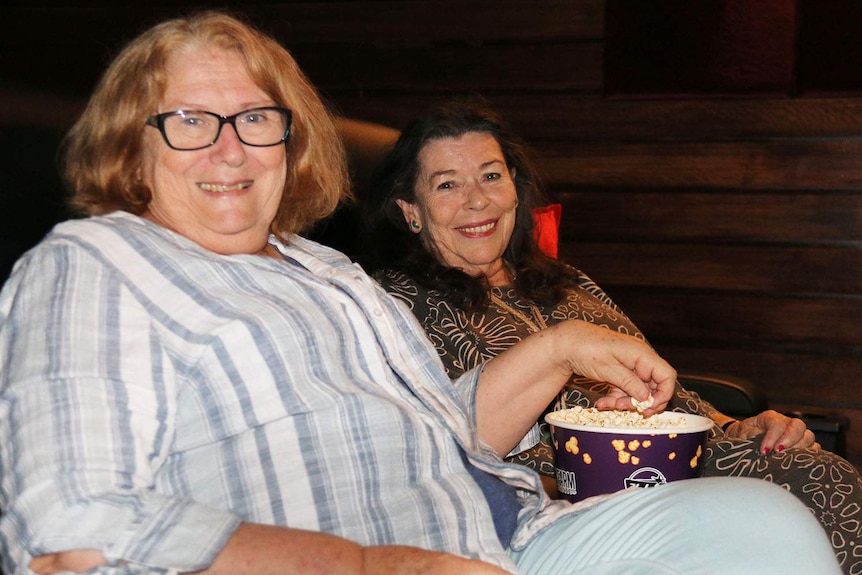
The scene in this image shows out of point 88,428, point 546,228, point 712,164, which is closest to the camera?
point 88,428

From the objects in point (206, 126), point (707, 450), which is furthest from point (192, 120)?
point (707, 450)

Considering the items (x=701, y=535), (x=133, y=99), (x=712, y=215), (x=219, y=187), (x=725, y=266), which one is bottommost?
(x=725, y=266)

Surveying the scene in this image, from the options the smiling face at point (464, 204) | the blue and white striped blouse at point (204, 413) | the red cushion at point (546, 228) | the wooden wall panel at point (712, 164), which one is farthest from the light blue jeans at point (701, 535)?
the wooden wall panel at point (712, 164)

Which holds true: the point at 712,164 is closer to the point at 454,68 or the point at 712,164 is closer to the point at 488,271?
the point at 454,68

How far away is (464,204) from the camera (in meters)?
2.45

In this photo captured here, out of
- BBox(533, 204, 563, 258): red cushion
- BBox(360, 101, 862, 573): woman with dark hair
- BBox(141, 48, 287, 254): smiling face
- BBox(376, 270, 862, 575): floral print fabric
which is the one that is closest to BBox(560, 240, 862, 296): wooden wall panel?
BBox(533, 204, 563, 258): red cushion

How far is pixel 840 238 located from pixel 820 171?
9.8 inches

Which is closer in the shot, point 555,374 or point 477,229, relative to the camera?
point 555,374

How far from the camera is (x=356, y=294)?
4.97ft

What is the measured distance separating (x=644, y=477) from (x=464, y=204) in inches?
Answer: 37.6

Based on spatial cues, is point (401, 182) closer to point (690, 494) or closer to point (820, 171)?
point (690, 494)

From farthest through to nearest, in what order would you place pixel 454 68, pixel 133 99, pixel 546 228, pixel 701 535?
pixel 454 68 < pixel 546 228 < pixel 133 99 < pixel 701 535

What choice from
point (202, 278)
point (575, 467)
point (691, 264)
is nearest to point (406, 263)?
point (575, 467)

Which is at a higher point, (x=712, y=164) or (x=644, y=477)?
Answer: (x=712, y=164)
